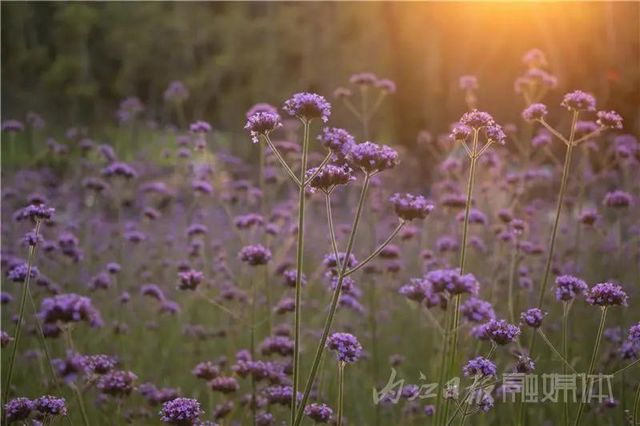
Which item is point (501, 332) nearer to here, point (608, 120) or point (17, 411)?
point (608, 120)

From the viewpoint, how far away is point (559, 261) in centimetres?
670

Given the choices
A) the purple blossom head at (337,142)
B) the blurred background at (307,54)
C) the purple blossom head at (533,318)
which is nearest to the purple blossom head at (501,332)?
the purple blossom head at (533,318)

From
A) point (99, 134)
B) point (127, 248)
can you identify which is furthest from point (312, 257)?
point (99, 134)

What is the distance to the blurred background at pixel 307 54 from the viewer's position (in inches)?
431

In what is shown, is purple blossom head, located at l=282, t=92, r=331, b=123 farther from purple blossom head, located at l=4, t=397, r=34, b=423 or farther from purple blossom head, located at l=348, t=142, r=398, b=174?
purple blossom head, located at l=4, t=397, r=34, b=423

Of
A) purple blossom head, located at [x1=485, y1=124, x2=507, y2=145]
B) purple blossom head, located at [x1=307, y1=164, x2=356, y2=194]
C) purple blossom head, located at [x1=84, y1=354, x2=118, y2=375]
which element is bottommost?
purple blossom head, located at [x1=84, y1=354, x2=118, y2=375]

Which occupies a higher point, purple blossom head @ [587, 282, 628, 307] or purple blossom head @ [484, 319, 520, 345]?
purple blossom head @ [587, 282, 628, 307]

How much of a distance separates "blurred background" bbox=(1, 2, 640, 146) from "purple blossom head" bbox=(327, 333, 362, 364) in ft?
19.7

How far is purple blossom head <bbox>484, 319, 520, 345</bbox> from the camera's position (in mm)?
2764

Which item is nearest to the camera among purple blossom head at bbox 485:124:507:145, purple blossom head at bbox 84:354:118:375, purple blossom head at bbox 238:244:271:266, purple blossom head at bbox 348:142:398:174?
purple blossom head at bbox 348:142:398:174

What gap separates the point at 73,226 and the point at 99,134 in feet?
48.0

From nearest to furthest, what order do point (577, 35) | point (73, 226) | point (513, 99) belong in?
point (73, 226) → point (577, 35) → point (513, 99)

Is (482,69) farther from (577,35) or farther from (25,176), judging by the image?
(25,176)

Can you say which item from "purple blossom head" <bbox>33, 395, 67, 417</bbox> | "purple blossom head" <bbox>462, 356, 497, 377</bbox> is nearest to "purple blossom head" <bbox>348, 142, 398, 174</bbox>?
"purple blossom head" <bbox>462, 356, 497, 377</bbox>
